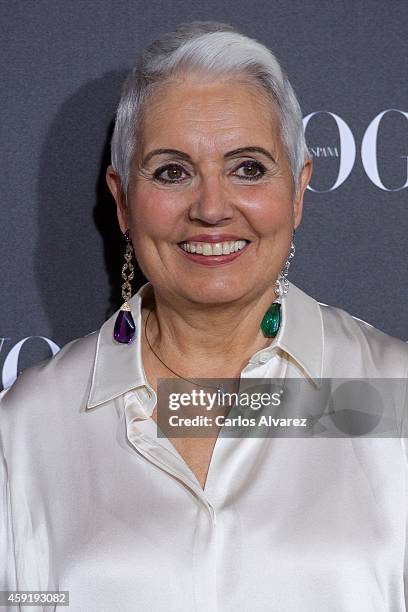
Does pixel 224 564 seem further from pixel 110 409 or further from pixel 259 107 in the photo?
pixel 259 107

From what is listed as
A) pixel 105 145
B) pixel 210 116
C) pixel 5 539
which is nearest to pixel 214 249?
pixel 210 116

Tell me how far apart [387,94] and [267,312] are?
20.1 inches

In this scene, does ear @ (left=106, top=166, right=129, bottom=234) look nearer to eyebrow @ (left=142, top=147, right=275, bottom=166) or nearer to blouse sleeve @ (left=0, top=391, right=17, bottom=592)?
eyebrow @ (left=142, top=147, right=275, bottom=166)

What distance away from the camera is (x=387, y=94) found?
1795 mm

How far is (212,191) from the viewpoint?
1.42 meters

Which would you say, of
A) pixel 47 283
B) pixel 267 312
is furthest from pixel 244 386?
pixel 47 283

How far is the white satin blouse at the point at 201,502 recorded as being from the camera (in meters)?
1.43

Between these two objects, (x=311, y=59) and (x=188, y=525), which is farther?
(x=311, y=59)

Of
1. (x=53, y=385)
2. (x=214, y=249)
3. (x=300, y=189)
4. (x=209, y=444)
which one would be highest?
(x=300, y=189)

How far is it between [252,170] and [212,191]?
3.5 inches

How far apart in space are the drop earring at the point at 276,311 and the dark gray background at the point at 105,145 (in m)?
0.22

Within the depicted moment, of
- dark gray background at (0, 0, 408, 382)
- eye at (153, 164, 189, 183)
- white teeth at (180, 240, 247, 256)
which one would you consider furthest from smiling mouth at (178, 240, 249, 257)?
dark gray background at (0, 0, 408, 382)

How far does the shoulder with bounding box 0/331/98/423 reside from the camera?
5.27ft

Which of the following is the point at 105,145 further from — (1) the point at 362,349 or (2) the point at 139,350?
(1) the point at 362,349
